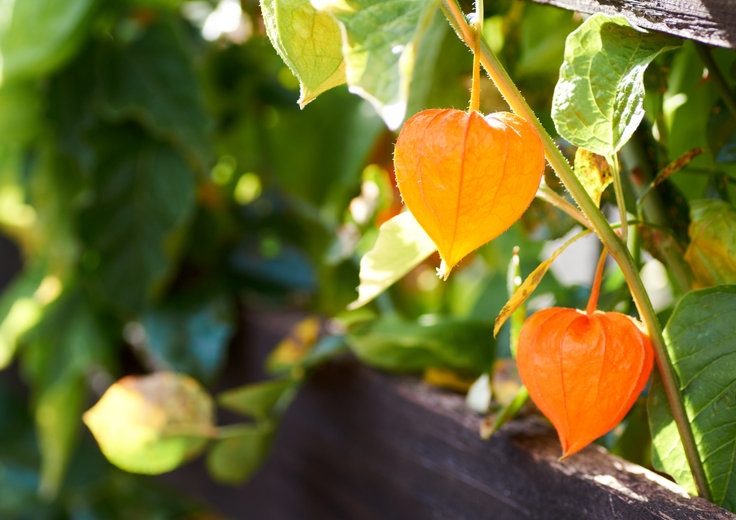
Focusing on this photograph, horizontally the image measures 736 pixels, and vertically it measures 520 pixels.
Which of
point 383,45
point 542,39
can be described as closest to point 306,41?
point 383,45

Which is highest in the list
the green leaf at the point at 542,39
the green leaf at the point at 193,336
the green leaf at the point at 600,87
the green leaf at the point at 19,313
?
the green leaf at the point at 600,87

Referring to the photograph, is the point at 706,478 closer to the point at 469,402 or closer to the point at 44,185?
the point at 469,402

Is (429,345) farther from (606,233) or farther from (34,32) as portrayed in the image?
(34,32)

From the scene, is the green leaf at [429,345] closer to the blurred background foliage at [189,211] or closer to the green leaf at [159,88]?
the blurred background foliage at [189,211]

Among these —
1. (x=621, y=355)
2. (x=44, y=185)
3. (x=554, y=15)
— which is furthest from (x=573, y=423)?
(x=44, y=185)

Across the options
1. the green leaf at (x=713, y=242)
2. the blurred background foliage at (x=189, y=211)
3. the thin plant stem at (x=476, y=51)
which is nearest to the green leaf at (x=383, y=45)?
the thin plant stem at (x=476, y=51)

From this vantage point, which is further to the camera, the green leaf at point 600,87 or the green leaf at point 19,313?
the green leaf at point 19,313

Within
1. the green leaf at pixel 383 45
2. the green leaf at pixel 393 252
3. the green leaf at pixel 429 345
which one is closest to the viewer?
the green leaf at pixel 383 45

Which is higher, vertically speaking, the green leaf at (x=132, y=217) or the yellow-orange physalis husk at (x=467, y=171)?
the yellow-orange physalis husk at (x=467, y=171)

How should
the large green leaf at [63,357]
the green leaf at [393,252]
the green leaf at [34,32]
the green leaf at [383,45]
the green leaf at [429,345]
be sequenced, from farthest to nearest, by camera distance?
the large green leaf at [63,357] < the green leaf at [34,32] < the green leaf at [429,345] < the green leaf at [393,252] < the green leaf at [383,45]
